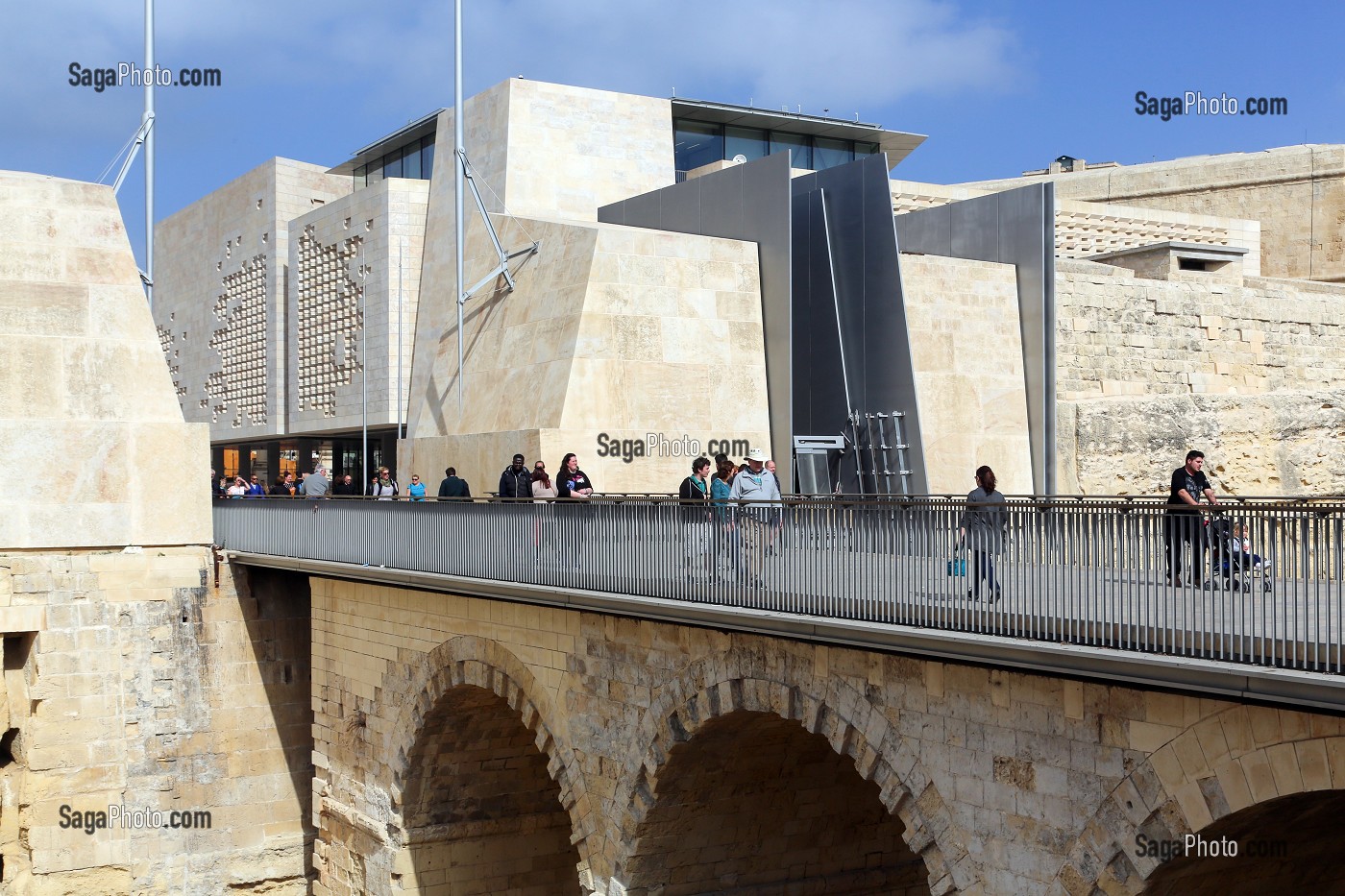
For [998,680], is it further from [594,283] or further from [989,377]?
[989,377]

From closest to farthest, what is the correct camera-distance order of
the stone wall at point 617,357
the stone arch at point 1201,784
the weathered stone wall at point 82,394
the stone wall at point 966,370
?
the stone arch at point 1201,784 → the stone wall at point 617,357 → the weathered stone wall at point 82,394 → the stone wall at point 966,370

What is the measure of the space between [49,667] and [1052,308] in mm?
14457

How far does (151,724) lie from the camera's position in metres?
19.0

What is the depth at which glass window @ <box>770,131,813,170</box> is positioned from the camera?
30.0 m

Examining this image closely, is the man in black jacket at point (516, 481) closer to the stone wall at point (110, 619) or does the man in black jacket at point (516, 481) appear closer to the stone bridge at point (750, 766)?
the stone bridge at point (750, 766)

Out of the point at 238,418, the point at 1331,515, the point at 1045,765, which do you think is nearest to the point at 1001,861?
the point at 1045,765

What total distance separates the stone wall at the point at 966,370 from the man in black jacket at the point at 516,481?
6611 millimetres

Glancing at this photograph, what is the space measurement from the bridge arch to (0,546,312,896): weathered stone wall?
167 inches

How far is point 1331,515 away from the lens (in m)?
6.80

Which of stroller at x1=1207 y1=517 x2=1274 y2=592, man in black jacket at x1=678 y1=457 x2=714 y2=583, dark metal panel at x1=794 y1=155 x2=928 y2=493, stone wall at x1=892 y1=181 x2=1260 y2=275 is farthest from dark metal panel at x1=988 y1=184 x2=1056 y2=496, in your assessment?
stroller at x1=1207 y1=517 x2=1274 y2=592

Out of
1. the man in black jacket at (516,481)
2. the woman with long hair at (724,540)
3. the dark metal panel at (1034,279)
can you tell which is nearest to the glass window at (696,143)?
the dark metal panel at (1034,279)

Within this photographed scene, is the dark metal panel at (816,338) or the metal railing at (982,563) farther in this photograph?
the dark metal panel at (816,338)

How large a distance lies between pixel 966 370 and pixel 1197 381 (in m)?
4.40

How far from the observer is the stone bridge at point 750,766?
24.7ft
